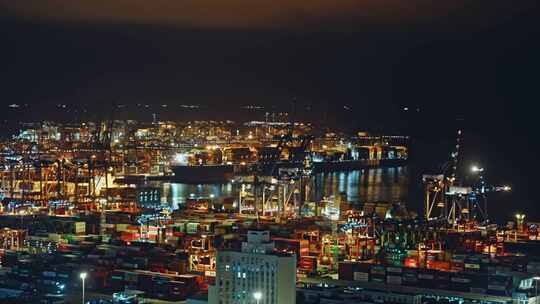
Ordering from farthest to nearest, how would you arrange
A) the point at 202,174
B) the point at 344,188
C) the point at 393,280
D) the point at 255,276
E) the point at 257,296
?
1. the point at 202,174
2. the point at 344,188
3. the point at 393,280
4. the point at 255,276
5. the point at 257,296

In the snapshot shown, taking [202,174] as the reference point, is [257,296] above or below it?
Answer: below

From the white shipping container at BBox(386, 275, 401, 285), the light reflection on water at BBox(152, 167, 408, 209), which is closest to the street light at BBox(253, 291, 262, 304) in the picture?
the white shipping container at BBox(386, 275, 401, 285)

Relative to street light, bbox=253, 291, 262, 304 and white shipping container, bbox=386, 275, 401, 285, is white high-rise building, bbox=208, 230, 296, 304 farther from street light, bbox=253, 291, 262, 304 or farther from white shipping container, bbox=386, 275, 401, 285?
white shipping container, bbox=386, 275, 401, 285

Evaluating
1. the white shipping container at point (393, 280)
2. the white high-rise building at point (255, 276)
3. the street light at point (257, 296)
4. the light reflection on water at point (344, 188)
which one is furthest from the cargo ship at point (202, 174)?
the street light at point (257, 296)

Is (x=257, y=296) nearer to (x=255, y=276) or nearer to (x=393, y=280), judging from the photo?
(x=255, y=276)

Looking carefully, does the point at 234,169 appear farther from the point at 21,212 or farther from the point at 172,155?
the point at 21,212

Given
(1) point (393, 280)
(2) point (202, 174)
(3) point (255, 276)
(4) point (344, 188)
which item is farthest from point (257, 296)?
(2) point (202, 174)
